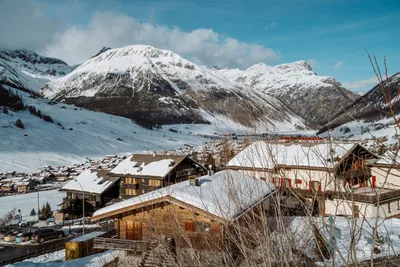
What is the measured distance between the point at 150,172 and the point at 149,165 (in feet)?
5.03

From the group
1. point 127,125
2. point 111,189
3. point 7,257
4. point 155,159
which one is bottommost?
point 7,257

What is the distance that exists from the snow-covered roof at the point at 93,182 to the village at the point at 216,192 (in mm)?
174

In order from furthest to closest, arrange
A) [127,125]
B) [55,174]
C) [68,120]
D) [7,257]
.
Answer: [127,125]
[68,120]
[55,174]
[7,257]

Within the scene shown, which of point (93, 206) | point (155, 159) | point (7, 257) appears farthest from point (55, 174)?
point (7, 257)

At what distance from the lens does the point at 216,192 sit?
1330 centimetres

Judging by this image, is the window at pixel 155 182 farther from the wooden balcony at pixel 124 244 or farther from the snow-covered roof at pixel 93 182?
the wooden balcony at pixel 124 244

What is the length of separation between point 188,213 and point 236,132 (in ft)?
28.0

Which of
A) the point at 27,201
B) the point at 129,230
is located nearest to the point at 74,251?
the point at 129,230

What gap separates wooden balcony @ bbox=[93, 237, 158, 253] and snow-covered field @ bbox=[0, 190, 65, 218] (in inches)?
1546

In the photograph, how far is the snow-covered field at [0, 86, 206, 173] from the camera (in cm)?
10200

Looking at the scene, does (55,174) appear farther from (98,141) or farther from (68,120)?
(68,120)

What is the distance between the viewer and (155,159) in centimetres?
3859

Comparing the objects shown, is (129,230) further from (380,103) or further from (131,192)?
(131,192)

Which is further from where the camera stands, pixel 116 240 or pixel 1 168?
pixel 1 168
